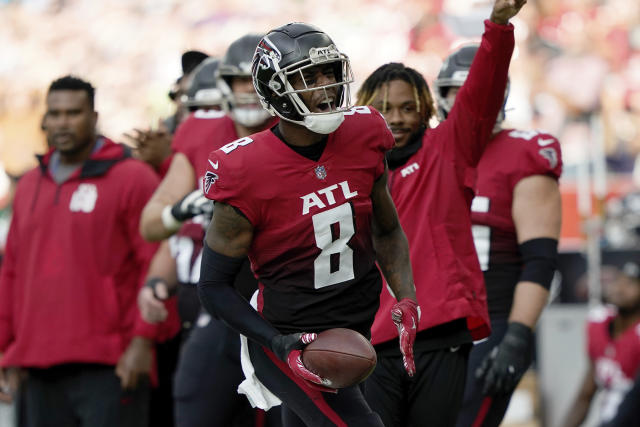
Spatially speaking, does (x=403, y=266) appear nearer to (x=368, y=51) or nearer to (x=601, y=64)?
(x=601, y=64)

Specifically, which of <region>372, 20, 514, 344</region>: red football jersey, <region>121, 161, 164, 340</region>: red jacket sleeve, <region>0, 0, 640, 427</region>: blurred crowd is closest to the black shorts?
<region>372, 20, 514, 344</region>: red football jersey

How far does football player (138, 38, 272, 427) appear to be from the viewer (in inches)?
173

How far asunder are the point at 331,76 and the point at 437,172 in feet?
2.58

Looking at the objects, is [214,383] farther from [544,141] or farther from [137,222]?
[544,141]

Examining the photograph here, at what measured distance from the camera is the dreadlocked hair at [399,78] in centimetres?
413

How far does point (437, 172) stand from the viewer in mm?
3949

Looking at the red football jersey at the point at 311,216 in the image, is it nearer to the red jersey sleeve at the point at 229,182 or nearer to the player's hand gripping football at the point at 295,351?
the red jersey sleeve at the point at 229,182

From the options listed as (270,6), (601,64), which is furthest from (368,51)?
(601,64)

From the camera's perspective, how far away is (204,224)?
495 cm

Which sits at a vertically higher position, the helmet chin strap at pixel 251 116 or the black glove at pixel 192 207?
the helmet chin strap at pixel 251 116

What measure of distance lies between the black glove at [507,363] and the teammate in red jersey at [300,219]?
837mm

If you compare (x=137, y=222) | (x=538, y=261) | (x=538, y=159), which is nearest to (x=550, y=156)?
(x=538, y=159)

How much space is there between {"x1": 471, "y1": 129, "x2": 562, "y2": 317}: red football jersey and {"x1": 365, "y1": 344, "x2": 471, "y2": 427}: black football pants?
659 mm

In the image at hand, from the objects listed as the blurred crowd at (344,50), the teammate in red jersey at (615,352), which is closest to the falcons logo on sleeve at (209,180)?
the teammate in red jersey at (615,352)
